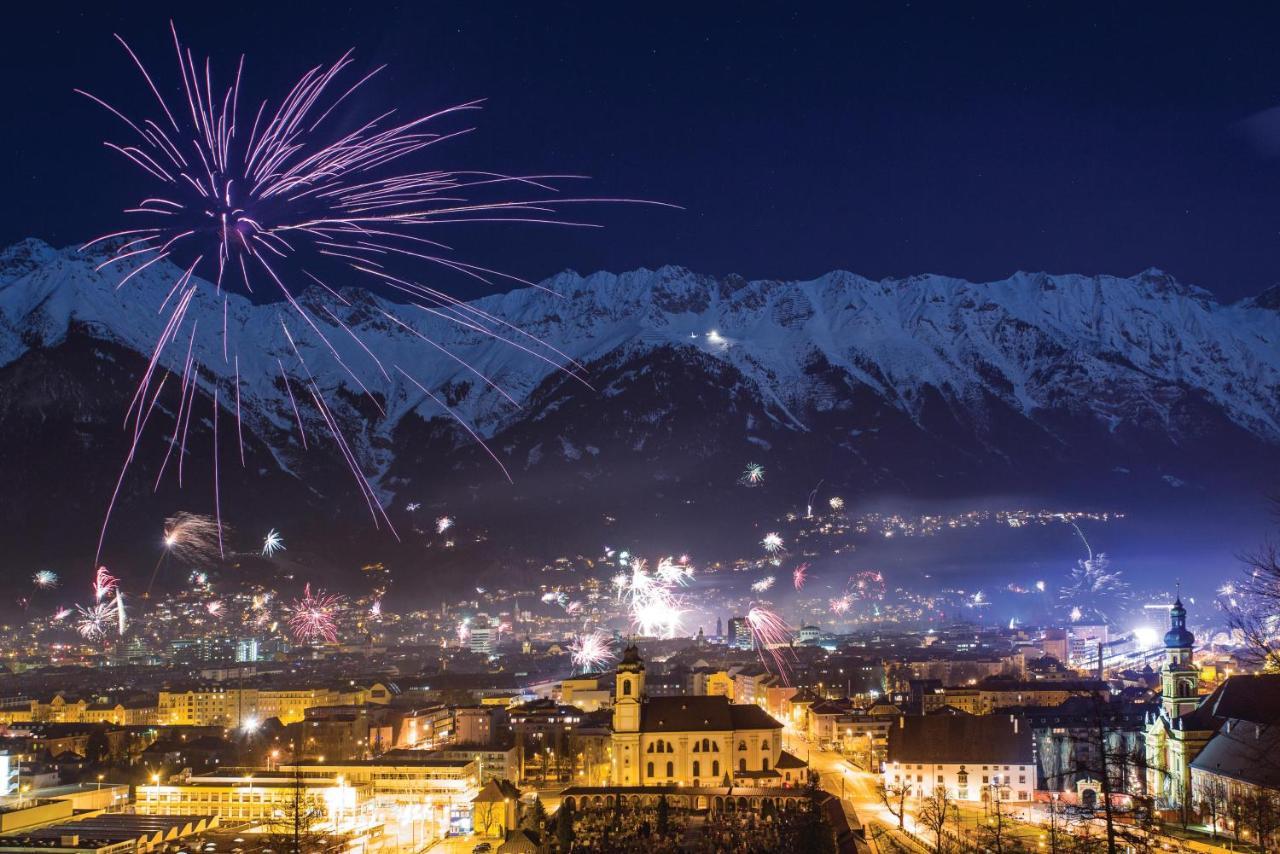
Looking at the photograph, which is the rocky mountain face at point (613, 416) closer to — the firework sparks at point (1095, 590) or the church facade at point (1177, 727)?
the firework sparks at point (1095, 590)

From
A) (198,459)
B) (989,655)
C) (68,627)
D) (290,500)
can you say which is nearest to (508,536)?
(290,500)

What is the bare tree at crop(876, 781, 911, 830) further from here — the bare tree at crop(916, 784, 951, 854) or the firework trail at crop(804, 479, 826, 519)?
the firework trail at crop(804, 479, 826, 519)

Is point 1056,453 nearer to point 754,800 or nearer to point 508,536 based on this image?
point 508,536

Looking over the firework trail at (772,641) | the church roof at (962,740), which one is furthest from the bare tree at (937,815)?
the firework trail at (772,641)

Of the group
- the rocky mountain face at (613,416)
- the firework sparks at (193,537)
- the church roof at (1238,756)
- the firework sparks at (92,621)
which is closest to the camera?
the church roof at (1238,756)

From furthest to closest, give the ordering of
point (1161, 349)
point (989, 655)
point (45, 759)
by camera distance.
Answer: point (1161, 349) < point (989, 655) < point (45, 759)

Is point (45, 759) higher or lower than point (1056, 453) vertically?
lower

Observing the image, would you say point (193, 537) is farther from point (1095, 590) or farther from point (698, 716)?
point (698, 716)

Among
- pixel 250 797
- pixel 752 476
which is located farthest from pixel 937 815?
pixel 752 476
